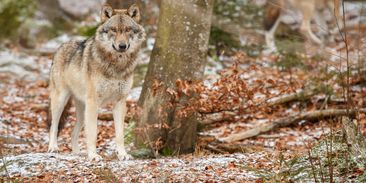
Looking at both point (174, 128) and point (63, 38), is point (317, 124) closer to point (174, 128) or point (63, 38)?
point (174, 128)

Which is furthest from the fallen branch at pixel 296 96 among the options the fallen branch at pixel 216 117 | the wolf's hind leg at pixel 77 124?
the wolf's hind leg at pixel 77 124

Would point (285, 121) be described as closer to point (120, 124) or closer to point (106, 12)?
point (120, 124)

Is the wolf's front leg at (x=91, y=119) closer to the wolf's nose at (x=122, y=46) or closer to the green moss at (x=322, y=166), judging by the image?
the wolf's nose at (x=122, y=46)

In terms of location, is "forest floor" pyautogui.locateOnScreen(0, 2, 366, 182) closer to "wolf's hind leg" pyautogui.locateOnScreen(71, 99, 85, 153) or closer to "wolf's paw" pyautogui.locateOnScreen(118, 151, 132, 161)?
"wolf's paw" pyautogui.locateOnScreen(118, 151, 132, 161)

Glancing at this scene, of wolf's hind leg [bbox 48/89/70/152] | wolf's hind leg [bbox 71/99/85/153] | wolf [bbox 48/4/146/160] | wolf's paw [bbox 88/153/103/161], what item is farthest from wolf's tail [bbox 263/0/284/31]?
wolf's paw [bbox 88/153/103/161]

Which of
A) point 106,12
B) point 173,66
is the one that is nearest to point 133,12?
point 106,12

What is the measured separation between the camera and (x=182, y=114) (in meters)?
7.38

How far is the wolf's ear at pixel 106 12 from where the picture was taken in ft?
22.8

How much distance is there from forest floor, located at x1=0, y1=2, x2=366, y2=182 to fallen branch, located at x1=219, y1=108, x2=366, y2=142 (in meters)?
0.07

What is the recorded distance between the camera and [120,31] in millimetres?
6766

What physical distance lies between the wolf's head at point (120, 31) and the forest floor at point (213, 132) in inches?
50.2

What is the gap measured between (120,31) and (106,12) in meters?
0.36

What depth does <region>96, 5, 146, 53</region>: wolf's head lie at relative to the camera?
673cm

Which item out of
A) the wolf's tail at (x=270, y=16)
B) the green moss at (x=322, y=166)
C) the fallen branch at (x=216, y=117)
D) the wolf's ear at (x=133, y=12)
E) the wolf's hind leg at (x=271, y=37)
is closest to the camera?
the green moss at (x=322, y=166)
